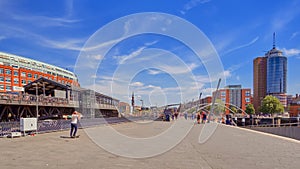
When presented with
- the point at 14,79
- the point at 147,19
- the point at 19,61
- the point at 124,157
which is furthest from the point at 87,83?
the point at 19,61

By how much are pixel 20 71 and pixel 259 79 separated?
156448mm

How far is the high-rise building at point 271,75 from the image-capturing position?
15550 centimetres

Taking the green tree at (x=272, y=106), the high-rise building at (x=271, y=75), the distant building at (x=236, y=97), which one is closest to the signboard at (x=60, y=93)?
the green tree at (x=272, y=106)

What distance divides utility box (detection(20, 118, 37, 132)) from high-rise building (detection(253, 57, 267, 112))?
170 m

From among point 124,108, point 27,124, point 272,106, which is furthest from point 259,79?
point 27,124

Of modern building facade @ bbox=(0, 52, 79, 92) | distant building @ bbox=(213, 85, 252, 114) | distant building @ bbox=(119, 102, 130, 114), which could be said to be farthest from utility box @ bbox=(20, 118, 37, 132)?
distant building @ bbox=(213, 85, 252, 114)

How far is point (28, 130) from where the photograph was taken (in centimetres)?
1480

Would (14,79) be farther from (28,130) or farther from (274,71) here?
(274,71)

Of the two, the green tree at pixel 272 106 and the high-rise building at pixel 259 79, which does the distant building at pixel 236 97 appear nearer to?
the green tree at pixel 272 106

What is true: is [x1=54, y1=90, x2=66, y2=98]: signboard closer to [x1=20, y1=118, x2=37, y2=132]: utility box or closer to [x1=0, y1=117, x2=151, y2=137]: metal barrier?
[x1=0, y1=117, x2=151, y2=137]: metal barrier

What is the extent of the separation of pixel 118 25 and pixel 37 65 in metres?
118

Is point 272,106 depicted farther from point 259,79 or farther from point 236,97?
point 259,79

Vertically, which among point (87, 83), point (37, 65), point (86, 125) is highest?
point (37, 65)

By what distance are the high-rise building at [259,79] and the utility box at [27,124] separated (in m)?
170
